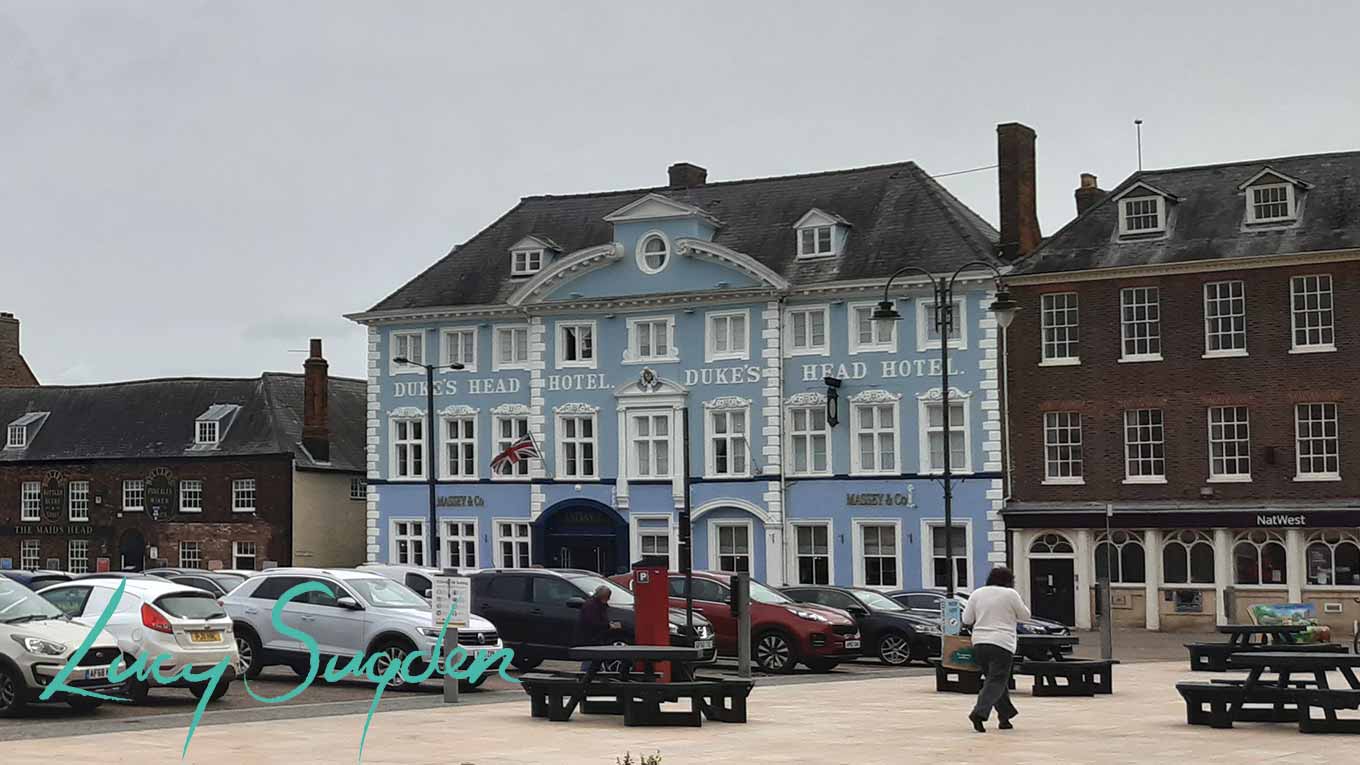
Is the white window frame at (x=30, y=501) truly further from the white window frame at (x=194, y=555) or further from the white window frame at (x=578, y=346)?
the white window frame at (x=578, y=346)

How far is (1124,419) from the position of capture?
49500 millimetres

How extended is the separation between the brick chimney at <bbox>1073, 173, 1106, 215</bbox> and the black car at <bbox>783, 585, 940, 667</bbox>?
2404 centimetres

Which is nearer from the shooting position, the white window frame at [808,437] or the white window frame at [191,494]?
the white window frame at [808,437]

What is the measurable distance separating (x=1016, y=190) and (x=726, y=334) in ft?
29.5

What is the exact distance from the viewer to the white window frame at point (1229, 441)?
47.8 metres

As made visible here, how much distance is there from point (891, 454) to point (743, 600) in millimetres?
→ 23667

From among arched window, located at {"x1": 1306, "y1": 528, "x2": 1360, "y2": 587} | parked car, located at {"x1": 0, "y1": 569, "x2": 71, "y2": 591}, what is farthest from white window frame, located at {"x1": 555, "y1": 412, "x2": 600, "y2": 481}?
parked car, located at {"x1": 0, "y1": 569, "x2": 71, "y2": 591}

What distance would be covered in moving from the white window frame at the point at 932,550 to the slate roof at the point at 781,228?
6.67 meters

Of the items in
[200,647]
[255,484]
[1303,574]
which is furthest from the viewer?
[255,484]

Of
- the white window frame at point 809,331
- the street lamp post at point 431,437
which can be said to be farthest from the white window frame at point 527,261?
the white window frame at point 809,331

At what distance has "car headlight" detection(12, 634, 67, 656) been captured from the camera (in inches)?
863

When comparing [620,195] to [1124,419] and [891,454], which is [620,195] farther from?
[1124,419]

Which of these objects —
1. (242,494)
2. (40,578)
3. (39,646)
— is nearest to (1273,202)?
(40,578)

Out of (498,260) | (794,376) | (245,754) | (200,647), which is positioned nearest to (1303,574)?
(794,376)
